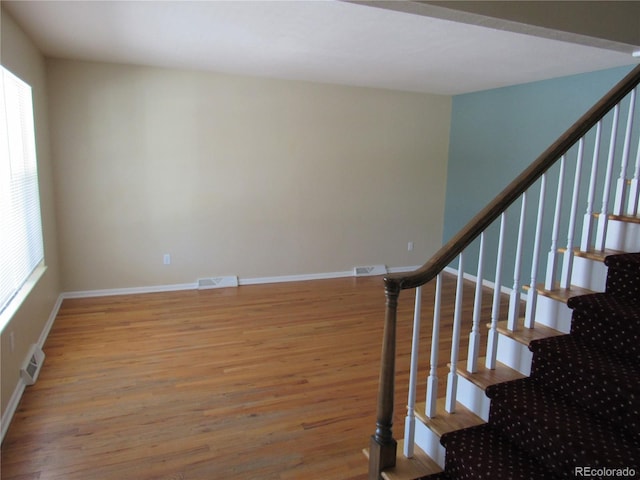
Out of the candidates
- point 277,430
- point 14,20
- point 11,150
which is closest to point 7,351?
point 11,150

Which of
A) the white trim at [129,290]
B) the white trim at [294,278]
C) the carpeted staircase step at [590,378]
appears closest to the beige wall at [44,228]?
the white trim at [129,290]

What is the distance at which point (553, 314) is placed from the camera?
7.36ft

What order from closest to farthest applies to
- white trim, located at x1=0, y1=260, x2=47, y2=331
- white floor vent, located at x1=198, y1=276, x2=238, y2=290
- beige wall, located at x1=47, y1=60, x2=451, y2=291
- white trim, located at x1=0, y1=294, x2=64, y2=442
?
white trim, located at x1=0, y1=294, x2=64, y2=442 < white trim, located at x1=0, y1=260, x2=47, y2=331 < beige wall, located at x1=47, y1=60, x2=451, y2=291 < white floor vent, located at x1=198, y1=276, x2=238, y2=290

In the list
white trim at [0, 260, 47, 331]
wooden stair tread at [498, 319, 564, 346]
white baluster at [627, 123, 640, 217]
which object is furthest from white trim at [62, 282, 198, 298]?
white baluster at [627, 123, 640, 217]

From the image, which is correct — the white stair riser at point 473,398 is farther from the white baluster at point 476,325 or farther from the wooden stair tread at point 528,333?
the wooden stair tread at point 528,333

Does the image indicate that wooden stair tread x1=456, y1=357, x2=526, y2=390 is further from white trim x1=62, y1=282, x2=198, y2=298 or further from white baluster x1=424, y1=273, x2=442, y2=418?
white trim x1=62, y1=282, x2=198, y2=298

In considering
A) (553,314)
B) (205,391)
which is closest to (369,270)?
(205,391)

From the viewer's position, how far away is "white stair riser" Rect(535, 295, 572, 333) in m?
2.19

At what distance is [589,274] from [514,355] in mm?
618

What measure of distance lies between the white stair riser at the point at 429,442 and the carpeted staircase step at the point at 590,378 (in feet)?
1.83

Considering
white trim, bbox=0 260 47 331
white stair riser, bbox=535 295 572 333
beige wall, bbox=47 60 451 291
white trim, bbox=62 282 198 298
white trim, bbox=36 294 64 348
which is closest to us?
white stair riser, bbox=535 295 572 333

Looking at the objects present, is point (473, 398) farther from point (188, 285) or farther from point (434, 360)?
point (188, 285)

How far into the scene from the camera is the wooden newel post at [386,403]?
1839 millimetres

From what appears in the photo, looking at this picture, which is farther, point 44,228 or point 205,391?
point 44,228
